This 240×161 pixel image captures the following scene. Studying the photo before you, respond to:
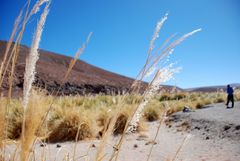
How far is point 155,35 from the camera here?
3.50 feet

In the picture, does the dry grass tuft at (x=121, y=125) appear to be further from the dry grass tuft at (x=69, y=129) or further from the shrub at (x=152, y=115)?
the shrub at (x=152, y=115)

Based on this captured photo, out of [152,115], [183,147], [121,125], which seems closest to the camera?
[183,147]

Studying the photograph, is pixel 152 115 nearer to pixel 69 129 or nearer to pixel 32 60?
pixel 69 129

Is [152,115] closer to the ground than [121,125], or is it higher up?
higher up

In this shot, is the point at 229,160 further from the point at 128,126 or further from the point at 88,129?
the point at 128,126

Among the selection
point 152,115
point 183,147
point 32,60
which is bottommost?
point 183,147

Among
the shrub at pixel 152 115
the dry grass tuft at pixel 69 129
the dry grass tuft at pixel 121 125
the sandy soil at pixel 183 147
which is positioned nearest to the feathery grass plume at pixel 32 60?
the sandy soil at pixel 183 147

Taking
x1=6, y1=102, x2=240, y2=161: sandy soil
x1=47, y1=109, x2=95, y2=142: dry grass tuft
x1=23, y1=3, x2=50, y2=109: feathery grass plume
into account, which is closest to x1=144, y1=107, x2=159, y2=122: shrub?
x1=6, y1=102, x2=240, y2=161: sandy soil

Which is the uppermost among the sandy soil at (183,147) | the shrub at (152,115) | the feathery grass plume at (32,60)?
the feathery grass plume at (32,60)

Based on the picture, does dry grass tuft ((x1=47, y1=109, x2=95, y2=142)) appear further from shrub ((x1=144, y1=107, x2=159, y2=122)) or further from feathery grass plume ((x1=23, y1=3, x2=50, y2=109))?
feathery grass plume ((x1=23, y1=3, x2=50, y2=109))

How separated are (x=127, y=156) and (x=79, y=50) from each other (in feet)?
10.2

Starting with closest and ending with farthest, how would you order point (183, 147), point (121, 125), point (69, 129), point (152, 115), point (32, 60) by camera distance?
point (32, 60)
point (183, 147)
point (69, 129)
point (121, 125)
point (152, 115)

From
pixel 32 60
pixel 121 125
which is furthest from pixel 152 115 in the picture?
pixel 32 60

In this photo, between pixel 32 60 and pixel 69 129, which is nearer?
pixel 32 60
